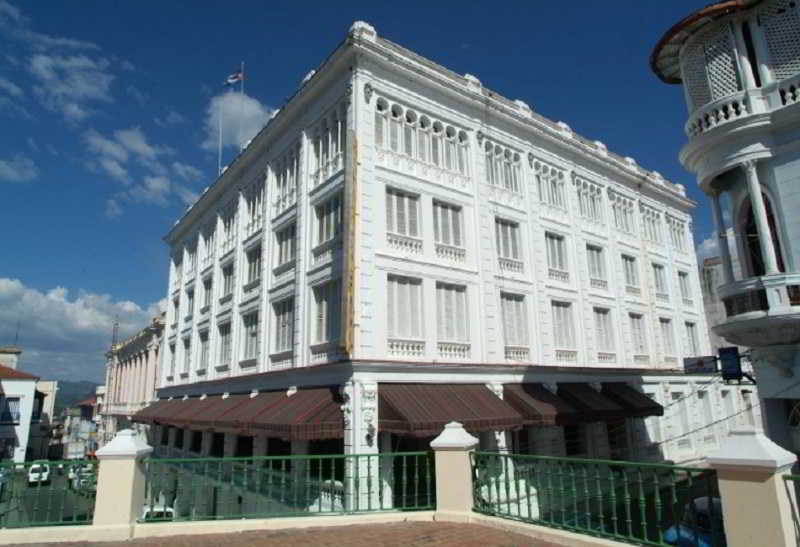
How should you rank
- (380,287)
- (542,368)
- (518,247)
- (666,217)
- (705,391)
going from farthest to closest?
(666,217) < (705,391) < (518,247) < (542,368) < (380,287)

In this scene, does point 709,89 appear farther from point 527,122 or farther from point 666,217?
point 666,217

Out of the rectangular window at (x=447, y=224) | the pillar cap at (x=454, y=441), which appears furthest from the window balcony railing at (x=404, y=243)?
the pillar cap at (x=454, y=441)

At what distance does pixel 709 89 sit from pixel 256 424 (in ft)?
48.7

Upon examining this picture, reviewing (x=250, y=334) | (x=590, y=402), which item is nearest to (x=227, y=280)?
(x=250, y=334)

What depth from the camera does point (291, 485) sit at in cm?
1264

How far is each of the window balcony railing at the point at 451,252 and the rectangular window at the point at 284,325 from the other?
19.0ft

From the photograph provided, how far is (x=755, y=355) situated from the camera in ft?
39.4

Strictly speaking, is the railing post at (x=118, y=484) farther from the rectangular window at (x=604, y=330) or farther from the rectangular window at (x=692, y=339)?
the rectangular window at (x=692, y=339)

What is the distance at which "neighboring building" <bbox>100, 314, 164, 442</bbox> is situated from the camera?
39906mm

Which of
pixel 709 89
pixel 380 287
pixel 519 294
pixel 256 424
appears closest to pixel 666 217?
pixel 519 294

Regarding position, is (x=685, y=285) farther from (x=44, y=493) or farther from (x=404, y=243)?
(x=44, y=493)

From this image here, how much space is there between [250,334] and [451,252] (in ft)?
33.2

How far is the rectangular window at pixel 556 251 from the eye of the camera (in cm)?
2177

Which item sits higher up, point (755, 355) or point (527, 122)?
point (527, 122)
